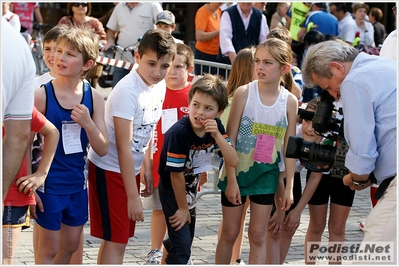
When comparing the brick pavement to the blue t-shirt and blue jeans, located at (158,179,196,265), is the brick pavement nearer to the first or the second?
blue jeans, located at (158,179,196,265)

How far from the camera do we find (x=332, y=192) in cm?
520

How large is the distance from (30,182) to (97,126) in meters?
0.57

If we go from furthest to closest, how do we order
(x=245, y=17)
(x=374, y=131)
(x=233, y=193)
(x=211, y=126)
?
1. (x=245, y=17)
2. (x=233, y=193)
3. (x=211, y=126)
4. (x=374, y=131)

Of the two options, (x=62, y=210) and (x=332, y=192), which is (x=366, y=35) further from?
(x=62, y=210)

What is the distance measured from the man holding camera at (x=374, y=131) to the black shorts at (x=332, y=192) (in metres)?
1.11

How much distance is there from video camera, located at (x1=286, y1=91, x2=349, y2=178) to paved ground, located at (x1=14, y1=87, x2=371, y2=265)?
1.60 metres

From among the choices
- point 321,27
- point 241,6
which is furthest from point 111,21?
point 321,27

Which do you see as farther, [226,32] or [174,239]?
[226,32]

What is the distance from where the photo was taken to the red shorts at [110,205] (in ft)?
14.9

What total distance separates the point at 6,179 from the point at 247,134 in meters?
1.79

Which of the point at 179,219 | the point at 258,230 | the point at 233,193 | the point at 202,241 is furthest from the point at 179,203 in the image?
the point at 202,241

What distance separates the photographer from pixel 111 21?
10.4 metres

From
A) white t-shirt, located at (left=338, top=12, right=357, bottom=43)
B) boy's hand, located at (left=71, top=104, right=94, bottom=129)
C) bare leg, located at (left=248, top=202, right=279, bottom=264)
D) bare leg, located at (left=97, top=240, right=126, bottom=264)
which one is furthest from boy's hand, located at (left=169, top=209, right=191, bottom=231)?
white t-shirt, located at (left=338, top=12, right=357, bottom=43)

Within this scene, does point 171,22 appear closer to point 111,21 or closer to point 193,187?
point 111,21
